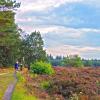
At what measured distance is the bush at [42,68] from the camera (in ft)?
204

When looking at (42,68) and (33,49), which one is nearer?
(42,68)

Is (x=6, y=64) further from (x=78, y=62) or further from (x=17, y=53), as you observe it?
(x=78, y=62)

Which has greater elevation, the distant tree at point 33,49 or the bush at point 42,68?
the distant tree at point 33,49

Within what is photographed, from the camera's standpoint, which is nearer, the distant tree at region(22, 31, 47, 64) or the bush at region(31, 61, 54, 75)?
the bush at region(31, 61, 54, 75)

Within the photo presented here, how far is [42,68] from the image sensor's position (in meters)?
63.5

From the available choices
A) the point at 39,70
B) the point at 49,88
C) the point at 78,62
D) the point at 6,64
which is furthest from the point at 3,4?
the point at 78,62

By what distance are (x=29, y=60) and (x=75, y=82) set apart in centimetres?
8979

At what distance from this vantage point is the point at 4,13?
5997 centimetres

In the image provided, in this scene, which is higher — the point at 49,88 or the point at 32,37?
the point at 32,37

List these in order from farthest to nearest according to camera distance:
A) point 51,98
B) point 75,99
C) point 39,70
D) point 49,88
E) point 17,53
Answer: point 17,53, point 39,70, point 49,88, point 51,98, point 75,99

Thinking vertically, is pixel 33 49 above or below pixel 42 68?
above

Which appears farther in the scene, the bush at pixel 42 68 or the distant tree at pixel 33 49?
the distant tree at pixel 33 49

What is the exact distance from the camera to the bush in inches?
2453

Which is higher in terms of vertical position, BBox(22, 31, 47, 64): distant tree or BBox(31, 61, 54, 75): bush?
BBox(22, 31, 47, 64): distant tree
